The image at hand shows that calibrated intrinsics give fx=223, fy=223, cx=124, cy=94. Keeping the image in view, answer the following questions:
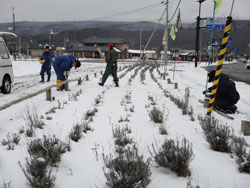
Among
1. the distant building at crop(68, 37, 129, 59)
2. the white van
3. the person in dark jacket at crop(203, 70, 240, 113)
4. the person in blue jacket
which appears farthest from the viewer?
the distant building at crop(68, 37, 129, 59)

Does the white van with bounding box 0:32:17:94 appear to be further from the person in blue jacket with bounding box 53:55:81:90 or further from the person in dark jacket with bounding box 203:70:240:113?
the person in dark jacket with bounding box 203:70:240:113

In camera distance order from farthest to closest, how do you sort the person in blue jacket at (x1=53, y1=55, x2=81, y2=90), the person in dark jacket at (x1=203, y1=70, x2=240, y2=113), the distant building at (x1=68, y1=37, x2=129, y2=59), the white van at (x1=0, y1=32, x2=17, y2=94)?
the distant building at (x1=68, y1=37, x2=129, y2=59) < the person in blue jacket at (x1=53, y1=55, x2=81, y2=90) < the white van at (x1=0, y1=32, x2=17, y2=94) < the person in dark jacket at (x1=203, y1=70, x2=240, y2=113)

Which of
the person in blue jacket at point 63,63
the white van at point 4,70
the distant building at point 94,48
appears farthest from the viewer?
the distant building at point 94,48

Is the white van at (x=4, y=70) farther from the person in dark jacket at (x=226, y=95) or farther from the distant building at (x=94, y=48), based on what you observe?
the distant building at (x=94, y=48)

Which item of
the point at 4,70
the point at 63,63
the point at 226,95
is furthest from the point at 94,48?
the point at 226,95


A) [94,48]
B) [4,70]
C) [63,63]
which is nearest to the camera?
[4,70]

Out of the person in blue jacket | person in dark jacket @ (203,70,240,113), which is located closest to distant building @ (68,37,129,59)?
the person in blue jacket

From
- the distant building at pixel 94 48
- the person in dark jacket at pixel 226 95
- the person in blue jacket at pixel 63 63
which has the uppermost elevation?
the distant building at pixel 94 48

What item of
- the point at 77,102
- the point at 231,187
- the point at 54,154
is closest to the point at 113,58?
the point at 77,102

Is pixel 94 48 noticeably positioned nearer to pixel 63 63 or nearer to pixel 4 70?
pixel 63 63

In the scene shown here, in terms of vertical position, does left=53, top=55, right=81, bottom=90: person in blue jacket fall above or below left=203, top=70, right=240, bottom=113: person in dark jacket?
above

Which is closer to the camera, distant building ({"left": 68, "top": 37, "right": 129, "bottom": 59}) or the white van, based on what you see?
the white van

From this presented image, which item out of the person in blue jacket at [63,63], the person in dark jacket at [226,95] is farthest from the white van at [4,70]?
the person in dark jacket at [226,95]

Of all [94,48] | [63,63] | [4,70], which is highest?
[94,48]
